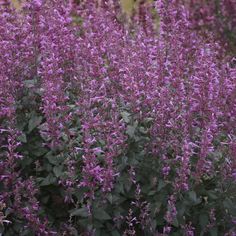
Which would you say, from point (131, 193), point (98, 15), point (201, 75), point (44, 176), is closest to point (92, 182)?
point (131, 193)

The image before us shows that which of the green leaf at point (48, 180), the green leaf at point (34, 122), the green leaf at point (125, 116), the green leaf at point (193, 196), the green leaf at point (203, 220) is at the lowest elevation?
the green leaf at point (203, 220)

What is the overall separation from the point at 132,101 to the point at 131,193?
0.67 metres

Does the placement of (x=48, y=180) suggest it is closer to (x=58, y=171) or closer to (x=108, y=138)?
(x=58, y=171)

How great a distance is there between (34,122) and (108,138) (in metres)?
0.67

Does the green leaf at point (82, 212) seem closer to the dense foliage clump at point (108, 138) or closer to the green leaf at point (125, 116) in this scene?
the dense foliage clump at point (108, 138)

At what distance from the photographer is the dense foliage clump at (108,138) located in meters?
3.96

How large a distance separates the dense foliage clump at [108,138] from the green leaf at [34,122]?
0.03 feet

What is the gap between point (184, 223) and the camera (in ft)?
13.7

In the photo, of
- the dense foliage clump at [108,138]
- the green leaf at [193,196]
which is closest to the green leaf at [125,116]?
the dense foliage clump at [108,138]

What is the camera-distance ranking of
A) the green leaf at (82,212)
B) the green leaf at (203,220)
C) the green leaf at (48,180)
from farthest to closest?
the green leaf at (203,220), the green leaf at (48,180), the green leaf at (82,212)

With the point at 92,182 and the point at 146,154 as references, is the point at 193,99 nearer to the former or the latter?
the point at 146,154

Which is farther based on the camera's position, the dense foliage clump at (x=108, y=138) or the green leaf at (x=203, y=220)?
the green leaf at (x=203, y=220)

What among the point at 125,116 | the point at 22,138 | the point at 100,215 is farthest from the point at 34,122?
the point at 100,215

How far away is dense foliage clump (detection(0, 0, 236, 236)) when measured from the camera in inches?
156
